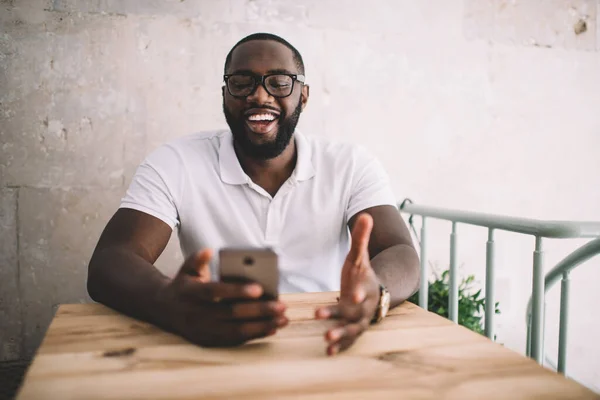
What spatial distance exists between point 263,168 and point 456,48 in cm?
154

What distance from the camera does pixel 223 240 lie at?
150 cm

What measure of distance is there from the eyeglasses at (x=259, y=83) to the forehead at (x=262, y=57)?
3 cm

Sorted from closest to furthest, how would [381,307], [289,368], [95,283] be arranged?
[289,368]
[381,307]
[95,283]

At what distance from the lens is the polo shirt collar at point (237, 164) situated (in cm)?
152

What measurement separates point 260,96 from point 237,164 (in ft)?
0.82

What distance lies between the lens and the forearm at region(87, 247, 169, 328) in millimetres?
877

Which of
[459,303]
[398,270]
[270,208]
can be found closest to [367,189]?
[270,208]

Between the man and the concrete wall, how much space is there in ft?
2.22

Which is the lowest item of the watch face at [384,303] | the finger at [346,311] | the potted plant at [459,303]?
the potted plant at [459,303]

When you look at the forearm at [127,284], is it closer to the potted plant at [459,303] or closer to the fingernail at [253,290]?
the fingernail at [253,290]

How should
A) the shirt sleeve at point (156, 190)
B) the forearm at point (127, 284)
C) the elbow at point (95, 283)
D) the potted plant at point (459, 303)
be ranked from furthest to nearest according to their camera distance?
the potted plant at point (459, 303) < the shirt sleeve at point (156, 190) < the elbow at point (95, 283) < the forearm at point (127, 284)

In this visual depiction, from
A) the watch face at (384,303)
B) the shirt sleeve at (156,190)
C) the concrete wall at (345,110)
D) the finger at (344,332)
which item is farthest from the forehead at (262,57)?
the finger at (344,332)

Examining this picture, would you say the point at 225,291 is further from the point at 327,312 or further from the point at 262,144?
the point at 262,144

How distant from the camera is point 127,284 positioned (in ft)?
3.16
